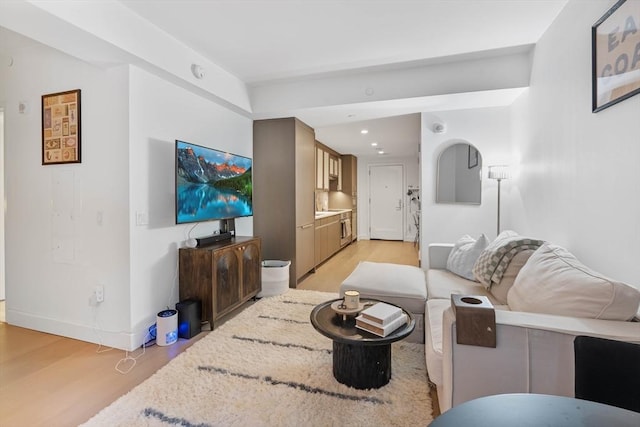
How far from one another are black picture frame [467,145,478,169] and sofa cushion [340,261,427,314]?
1.76 m

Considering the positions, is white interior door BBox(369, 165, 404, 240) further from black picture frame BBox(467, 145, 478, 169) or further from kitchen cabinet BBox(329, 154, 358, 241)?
black picture frame BBox(467, 145, 478, 169)

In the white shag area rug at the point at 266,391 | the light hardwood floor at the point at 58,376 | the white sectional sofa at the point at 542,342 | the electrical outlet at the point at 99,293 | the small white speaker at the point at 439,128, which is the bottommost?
the light hardwood floor at the point at 58,376

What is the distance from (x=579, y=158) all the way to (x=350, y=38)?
1.94m

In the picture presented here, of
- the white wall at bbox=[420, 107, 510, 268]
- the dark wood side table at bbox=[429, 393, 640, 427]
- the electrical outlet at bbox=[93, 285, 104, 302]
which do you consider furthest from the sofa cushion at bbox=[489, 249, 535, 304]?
the electrical outlet at bbox=[93, 285, 104, 302]

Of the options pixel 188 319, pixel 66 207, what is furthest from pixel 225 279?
pixel 66 207

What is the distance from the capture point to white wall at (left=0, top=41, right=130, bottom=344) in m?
2.33

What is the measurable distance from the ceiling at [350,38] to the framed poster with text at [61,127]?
0.74 m

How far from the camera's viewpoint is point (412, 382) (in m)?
1.85

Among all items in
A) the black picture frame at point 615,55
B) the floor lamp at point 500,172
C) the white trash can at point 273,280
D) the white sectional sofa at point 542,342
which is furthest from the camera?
the white trash can at point 273,280

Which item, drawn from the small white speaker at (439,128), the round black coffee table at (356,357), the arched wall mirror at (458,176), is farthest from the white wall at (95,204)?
the arched wall mirror at (458,176)

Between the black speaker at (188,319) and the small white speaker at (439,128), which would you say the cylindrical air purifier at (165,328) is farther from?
the small white speaker at (439,128)

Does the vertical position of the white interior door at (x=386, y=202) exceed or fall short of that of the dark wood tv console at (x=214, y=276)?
it exceeds it

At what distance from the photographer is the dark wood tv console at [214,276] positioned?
2627mm

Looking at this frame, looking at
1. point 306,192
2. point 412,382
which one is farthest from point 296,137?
point 412,382
